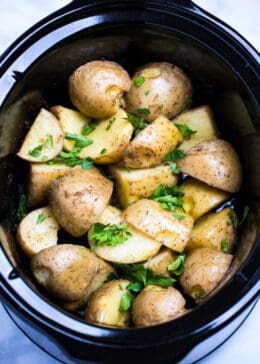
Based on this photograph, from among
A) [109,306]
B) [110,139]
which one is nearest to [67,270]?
[109,306]

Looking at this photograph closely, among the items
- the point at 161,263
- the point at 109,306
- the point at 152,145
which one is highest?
the point at 152,145

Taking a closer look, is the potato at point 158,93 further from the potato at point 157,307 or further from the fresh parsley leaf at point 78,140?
the potato at point 157,307

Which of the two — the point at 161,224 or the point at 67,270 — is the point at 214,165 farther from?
the point at 67,270

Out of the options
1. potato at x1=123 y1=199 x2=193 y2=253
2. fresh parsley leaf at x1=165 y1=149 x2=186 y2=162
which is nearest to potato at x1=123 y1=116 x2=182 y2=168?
fresh parsley leaf at x1=165 y1=149 x2=186 y2=162

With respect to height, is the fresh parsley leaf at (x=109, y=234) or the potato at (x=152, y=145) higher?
the potato at (x=152, y=145)

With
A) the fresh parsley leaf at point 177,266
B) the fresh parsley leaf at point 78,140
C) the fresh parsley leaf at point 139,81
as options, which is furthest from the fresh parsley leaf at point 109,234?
the fresh parsley leaf at point 139,81

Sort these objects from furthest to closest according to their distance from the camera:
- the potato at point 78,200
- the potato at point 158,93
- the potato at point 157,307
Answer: the potato at point 158,93
the potato at point 78,200
the potato at point 157,307
